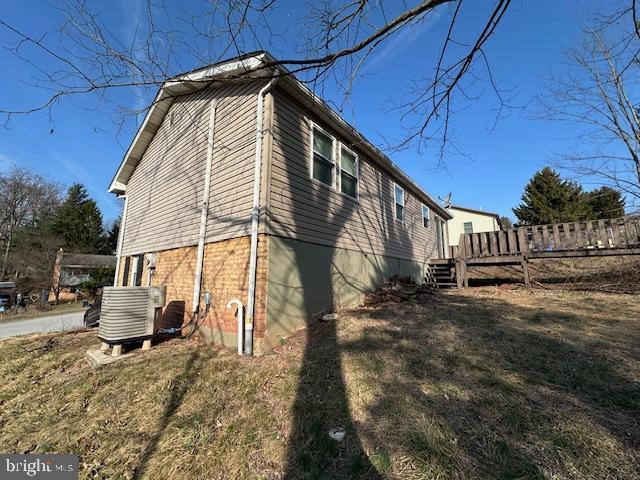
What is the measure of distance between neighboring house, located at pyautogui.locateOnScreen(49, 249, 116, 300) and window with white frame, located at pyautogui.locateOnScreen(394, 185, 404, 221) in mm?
24412

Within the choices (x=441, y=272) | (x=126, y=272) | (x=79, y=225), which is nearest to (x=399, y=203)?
(x=441, y=272)

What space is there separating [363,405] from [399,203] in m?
8.88

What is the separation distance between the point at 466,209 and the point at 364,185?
78.2 feet

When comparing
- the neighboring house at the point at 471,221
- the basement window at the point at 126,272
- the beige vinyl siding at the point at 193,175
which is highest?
the neighboring house at the point at 471,221

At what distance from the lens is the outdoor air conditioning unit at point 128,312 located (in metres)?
5.30

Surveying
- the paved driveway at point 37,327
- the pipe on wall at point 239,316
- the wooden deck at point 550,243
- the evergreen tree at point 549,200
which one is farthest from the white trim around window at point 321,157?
the evergreen tree at point 549,200

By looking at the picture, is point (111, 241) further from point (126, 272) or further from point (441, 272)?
point (441, 272)

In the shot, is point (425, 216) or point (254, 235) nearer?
point (254, 235)

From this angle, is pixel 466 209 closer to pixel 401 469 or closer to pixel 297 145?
pixel 297 145

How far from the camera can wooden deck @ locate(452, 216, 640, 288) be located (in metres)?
8.55

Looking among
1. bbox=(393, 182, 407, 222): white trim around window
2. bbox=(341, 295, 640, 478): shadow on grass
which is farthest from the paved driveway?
bbox=(393, 182, 407, 222): white trim around window

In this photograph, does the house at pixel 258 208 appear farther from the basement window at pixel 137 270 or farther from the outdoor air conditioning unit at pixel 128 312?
the outdoor air conditioning unit at pixel 128 312

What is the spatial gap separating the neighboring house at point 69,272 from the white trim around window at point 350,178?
960 inches

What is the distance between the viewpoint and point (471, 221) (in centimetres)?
2941
